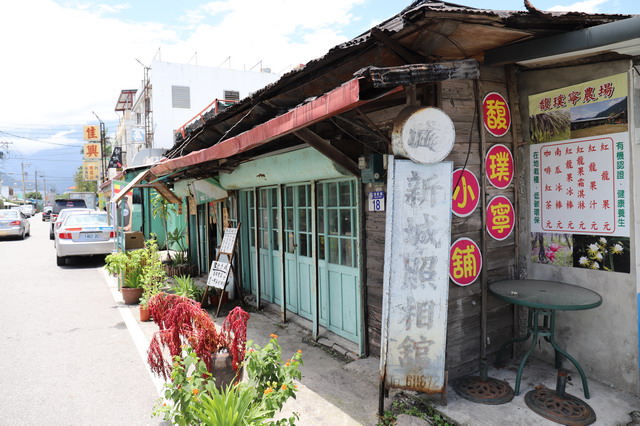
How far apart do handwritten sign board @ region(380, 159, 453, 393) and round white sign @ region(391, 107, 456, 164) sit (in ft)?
0.32

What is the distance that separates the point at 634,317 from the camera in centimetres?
400

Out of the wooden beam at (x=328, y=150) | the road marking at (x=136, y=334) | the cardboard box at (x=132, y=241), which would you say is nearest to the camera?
the wooden beam at (x=328, y=150)

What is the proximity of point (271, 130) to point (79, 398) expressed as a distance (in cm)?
360

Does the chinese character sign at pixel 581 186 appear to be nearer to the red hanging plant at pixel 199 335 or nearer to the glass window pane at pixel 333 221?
the glass window pane at pixel 333 221

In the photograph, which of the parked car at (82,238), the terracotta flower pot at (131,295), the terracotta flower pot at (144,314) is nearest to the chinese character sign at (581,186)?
the terracotta flower pot at (144,314)

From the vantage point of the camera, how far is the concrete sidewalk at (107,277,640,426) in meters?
3.70

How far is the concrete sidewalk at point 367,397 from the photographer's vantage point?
12.1 feet

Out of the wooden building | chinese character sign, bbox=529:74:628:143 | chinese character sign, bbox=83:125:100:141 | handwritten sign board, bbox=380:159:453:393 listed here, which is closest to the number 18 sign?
the wooden building

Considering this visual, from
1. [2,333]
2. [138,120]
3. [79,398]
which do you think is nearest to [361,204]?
[79,398]

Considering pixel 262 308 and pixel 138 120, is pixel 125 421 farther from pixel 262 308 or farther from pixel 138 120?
pixel 138 120

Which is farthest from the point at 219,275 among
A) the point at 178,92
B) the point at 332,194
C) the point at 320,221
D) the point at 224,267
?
the point at 178,92

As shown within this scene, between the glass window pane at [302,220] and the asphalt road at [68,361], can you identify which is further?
the glass window pane at [302,220]

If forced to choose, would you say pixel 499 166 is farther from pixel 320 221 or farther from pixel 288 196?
pixel 288 196

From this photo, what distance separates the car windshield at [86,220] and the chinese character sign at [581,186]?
13230mm
